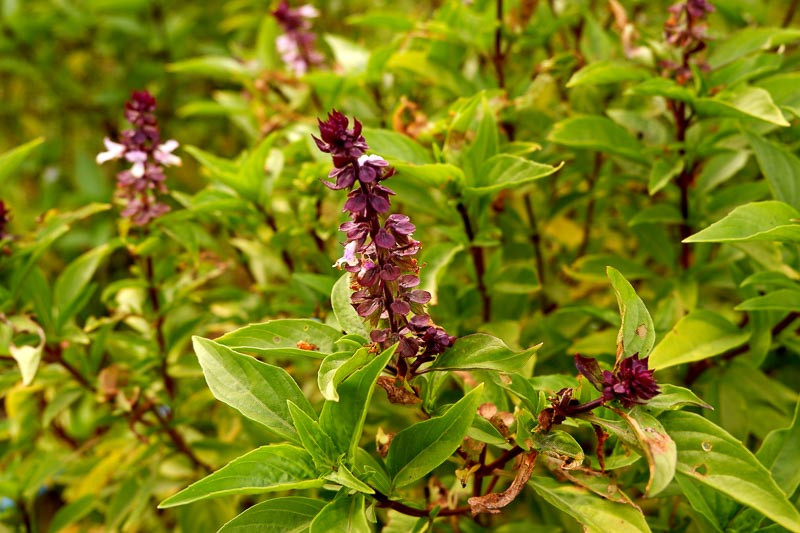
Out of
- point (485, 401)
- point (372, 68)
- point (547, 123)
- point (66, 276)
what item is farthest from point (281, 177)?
point (485, 401)

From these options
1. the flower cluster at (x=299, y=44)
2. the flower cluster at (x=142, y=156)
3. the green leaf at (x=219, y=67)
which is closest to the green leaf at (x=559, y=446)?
the flower cluster at (x=142, y=156)

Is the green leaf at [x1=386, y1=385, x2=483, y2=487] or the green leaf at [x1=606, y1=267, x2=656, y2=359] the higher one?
the green leaf at [x1=606, y1=267, x2=656, y2=359]

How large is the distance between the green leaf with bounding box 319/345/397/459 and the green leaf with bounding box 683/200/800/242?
446 millimetres

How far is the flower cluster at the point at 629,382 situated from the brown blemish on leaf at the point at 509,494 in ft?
0.46

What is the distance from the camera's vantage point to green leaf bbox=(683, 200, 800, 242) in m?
0.89

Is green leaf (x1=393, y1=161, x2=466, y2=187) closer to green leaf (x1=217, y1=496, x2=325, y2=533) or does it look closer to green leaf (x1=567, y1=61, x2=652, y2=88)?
green leaf (x1=567, y1=61, x2=652, y2=88)

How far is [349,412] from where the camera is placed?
88 cm

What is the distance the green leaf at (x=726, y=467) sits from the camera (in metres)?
0.78

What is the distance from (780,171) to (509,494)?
2.45 ft

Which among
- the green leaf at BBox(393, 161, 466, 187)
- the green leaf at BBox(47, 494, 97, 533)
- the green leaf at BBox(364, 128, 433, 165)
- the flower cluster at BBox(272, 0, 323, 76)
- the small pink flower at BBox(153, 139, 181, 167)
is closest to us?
the green leaf at BBox(393, 161, 466, 187)

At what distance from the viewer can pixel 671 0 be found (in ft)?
6.43

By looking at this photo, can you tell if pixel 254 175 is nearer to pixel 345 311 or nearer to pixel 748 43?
pixel 345 311

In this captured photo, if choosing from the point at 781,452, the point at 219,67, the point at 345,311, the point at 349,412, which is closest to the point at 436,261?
the point at 345,311

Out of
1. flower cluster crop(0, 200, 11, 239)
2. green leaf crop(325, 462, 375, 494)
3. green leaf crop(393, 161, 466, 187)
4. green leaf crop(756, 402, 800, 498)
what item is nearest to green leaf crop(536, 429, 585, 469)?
green leaf crop(325, 462, 375, 494)
